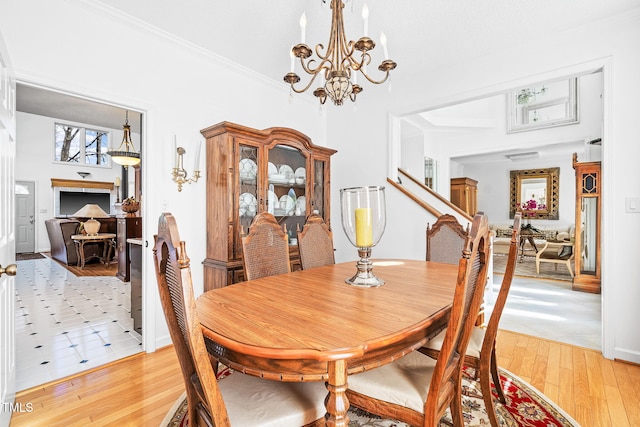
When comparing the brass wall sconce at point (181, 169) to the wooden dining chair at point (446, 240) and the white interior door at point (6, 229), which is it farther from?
the wooden dining chair at point (446, 240)

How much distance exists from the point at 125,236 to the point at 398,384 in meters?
4.68

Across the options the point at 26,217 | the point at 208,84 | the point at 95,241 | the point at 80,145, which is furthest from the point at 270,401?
the point at 80,145

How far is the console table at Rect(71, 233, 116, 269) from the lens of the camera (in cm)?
594

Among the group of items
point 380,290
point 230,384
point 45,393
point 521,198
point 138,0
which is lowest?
point 45,393

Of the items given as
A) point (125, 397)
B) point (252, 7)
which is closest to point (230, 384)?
point (125, 397)

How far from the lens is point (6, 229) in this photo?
1.56 meters

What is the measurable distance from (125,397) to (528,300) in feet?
13.4

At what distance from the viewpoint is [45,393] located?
1.87 metres

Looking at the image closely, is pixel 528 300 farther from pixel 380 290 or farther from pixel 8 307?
pixel 8 307

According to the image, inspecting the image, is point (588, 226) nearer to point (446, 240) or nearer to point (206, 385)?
point (446, 240)

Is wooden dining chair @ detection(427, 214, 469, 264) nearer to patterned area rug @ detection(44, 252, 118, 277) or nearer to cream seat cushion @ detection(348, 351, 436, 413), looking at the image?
cream seat cushion @ detection(348, 351, 436, 413)

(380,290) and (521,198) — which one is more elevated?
(521,198)

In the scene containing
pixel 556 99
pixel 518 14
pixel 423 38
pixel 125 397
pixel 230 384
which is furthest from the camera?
pixel 556 99

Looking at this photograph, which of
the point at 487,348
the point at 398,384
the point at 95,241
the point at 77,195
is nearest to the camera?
the point at 398,384
